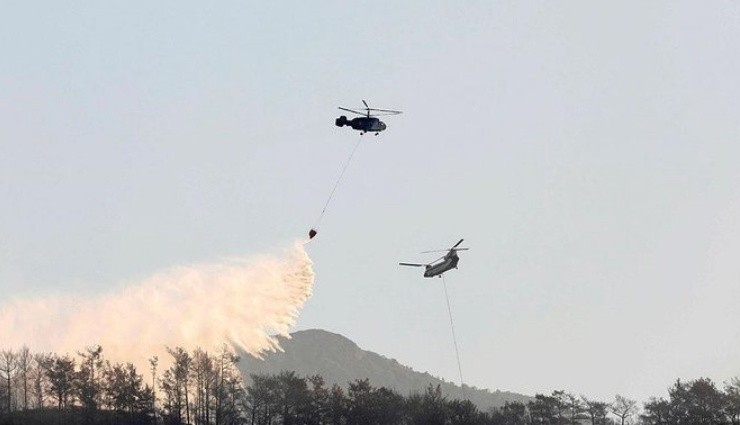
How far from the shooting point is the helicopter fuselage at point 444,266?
10469cm

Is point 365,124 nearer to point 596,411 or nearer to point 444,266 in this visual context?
point 444,266

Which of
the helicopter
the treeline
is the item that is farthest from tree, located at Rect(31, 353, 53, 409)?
the helicopter

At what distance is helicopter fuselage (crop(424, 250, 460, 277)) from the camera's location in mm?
104688

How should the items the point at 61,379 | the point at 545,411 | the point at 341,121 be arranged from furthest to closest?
1. the point at 545,411
2. the point at 61,379
3. the point at 341,121

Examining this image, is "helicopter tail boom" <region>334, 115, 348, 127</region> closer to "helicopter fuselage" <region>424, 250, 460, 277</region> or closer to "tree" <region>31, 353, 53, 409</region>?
"helicopter fuselage" <region>424, 250, 460, 277</region>

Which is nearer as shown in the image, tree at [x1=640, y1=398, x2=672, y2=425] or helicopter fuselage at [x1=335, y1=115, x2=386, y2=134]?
helicopter fuselage at [x1=335, y1=115, x2=386, y2=134]

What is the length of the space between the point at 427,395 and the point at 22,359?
74532mm

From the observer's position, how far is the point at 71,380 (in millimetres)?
155000

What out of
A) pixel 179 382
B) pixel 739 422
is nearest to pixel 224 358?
pixel 179 382

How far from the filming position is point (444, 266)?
348 ft

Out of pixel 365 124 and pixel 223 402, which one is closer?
pixel 365 124

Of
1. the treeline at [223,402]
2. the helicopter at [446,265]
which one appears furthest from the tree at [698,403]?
the helicopter at [446,265]

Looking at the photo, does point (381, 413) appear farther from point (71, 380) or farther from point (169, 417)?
point (71, 380)

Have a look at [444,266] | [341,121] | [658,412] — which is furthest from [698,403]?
[341,121]
